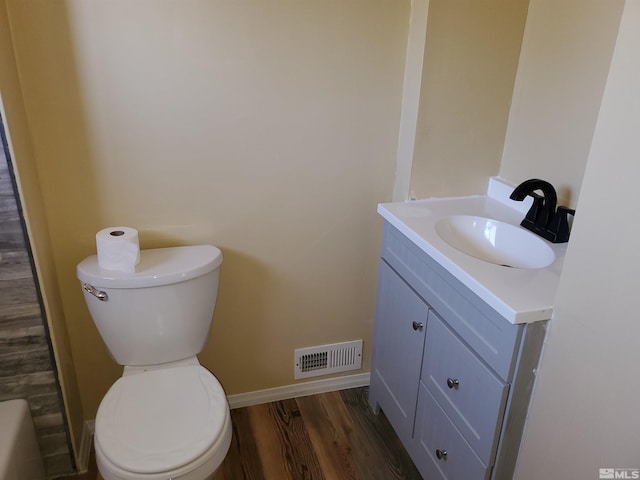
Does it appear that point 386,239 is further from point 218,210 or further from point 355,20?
point 355,20

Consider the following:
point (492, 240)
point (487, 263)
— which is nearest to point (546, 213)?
point (492, 240)

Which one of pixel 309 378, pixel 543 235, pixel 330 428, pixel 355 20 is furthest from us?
pixel 309 378

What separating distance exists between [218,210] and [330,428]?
98 cm

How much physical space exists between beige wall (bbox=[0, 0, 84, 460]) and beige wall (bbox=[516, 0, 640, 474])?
1.41m

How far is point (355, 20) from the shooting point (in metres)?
1.64

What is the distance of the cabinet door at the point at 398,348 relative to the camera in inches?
63.2

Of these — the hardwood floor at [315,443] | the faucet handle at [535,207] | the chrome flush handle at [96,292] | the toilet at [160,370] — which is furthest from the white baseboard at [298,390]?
the faucet handle at [535,207]

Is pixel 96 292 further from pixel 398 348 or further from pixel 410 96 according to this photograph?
pixel 410 96

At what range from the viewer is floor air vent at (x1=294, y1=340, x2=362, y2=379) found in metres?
2.10

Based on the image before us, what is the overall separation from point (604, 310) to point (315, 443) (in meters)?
1.26

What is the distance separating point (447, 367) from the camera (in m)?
1.43

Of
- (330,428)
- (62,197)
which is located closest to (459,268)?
(330,428)

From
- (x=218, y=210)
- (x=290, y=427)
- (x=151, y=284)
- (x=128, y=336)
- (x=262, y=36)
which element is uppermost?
(x=262, y=36)

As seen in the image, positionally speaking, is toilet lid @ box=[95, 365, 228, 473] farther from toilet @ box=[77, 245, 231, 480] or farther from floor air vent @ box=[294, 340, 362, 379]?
floor air vent @ box=[294, 340, 362, 379]
